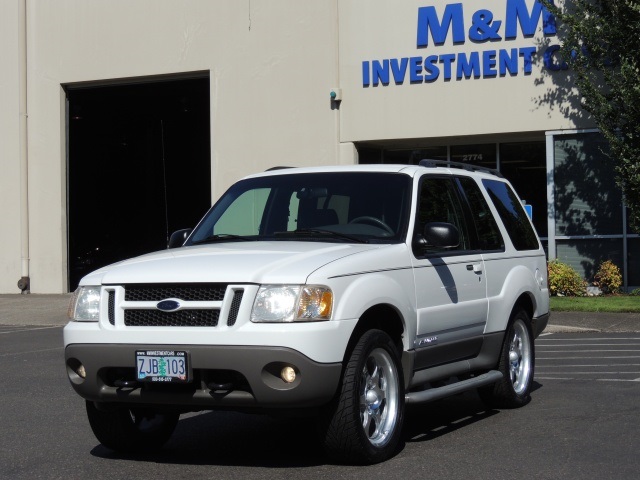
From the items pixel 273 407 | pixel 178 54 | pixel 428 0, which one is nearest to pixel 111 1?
pixel 178 54

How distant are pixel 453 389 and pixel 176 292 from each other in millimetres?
2292

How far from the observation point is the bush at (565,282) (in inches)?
870

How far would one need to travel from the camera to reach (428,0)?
78.7 ft

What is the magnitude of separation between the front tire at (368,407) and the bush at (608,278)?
15650mm

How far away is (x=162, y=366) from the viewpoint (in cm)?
676

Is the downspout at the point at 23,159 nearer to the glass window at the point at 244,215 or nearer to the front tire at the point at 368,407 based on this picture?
the glass window at the point at 244,215

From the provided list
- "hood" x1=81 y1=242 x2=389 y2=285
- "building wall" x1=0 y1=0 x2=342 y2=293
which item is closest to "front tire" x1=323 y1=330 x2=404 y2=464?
"hood" x1=81 y1=242 x2=389 y2=285

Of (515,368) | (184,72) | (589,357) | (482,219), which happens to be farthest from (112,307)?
(184,72)

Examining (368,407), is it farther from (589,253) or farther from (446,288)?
(589,253)

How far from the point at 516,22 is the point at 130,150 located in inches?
631

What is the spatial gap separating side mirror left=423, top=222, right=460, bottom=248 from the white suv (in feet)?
0.04

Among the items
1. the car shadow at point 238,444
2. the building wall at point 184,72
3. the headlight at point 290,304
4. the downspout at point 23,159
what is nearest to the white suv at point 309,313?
the headlight at point 290,304

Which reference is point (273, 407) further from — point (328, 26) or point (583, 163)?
point (328, 26)

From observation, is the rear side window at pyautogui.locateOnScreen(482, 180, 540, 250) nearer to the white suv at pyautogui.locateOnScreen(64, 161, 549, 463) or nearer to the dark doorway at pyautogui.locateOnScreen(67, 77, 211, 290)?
the white suv at pyautogui.locateOnScreen(64, 161, 549, 463)
